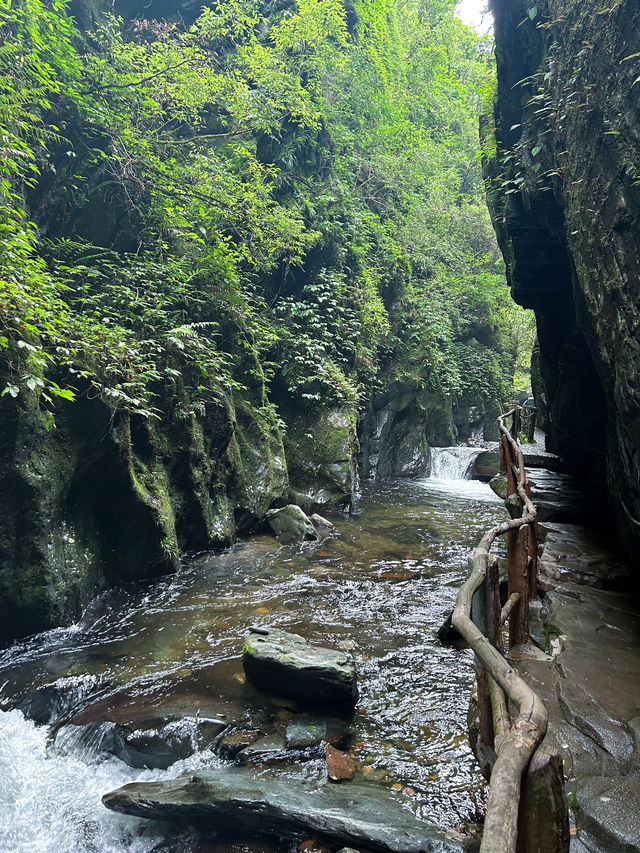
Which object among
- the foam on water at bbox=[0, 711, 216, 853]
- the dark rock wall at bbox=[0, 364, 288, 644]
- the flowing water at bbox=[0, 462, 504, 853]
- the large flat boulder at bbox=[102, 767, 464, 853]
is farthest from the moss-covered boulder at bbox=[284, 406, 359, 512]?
the large flat boulder at bbox=[102, 767, 464, 853]

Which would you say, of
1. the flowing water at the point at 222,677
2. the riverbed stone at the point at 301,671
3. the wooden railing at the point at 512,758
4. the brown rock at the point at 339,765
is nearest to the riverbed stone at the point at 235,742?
the flowing water at the point at 222,677

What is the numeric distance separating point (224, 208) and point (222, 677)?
394 inches

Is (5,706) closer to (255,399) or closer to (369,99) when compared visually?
(255,399)

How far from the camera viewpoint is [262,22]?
1555 centimetres

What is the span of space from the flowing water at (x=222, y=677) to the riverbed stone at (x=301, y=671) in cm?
19

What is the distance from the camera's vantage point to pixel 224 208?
11250 millimetres

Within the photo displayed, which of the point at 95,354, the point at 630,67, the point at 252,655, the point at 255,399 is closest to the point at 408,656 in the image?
the point at 252,655

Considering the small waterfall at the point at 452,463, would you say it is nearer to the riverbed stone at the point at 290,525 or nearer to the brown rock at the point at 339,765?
the riverbed stone at the point at 290,525

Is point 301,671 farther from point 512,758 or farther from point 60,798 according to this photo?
point 512,758

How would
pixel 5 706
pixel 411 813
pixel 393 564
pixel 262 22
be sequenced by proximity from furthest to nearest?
pixel 262 22
pixel 393 564
pixel 5 706
pixel 411 813

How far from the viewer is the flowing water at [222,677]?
3.65m

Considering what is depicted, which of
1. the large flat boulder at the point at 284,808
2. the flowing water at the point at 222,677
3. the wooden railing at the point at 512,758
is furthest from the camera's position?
the flowing water at the point at 222,677

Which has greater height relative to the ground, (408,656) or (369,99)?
(369,99)

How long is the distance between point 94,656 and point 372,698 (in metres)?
3.33
